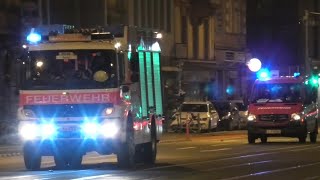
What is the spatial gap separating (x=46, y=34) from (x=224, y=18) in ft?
130

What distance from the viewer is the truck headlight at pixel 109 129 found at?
19.2m

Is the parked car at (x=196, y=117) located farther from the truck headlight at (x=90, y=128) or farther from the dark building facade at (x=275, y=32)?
the dark building facade at (x=275, y=32)

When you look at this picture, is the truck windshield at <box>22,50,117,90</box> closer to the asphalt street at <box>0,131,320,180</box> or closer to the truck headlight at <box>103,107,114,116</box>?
the truck headlight at <box>103,107,114,116</box>

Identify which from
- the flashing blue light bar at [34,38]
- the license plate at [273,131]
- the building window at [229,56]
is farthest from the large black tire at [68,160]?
the building window at [229,56]

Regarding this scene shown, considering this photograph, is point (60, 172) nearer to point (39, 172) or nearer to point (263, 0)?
point (39, 172)

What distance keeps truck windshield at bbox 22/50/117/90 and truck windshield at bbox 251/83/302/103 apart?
13.2 m

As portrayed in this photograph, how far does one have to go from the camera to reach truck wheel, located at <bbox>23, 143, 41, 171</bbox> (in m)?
19.8

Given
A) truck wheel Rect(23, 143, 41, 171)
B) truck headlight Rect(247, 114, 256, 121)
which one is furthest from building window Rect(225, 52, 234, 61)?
truck wheel Rect(23, 143, 41, 171)

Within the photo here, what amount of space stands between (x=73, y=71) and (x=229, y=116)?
2702 cm

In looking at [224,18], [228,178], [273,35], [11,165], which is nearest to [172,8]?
[224,18]

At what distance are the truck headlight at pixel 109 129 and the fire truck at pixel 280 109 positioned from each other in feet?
42.0

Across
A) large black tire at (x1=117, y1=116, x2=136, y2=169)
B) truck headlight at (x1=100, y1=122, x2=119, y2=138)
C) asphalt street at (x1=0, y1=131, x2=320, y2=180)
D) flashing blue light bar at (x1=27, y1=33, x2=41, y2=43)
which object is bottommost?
asphalt street at (x1=0, y1=131, x2=320, y2=180)

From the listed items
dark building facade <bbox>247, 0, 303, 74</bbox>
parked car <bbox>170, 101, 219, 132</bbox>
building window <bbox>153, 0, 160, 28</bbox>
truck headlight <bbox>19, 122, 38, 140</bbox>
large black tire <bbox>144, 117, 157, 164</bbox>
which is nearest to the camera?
truck headlight <bbox>19, 122, 38, 140</bbox>

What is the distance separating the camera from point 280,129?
3102 centimetres
